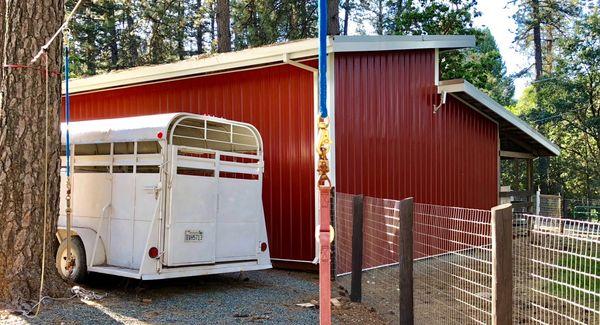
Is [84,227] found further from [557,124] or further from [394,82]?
[557,124]

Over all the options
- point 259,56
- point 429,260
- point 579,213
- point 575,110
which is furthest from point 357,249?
point 575,110

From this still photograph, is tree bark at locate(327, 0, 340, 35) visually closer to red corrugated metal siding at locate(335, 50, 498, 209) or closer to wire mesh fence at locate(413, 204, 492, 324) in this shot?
red corrugated metal siding at locate(335, 50, 498, 209)

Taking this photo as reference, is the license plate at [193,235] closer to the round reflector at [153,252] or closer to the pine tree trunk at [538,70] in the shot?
the round reflector at [153,252]

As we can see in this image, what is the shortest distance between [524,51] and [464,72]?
2282 cm

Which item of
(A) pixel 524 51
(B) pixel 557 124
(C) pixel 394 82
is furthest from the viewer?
(A) pixel 524 51

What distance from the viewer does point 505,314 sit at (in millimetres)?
3355

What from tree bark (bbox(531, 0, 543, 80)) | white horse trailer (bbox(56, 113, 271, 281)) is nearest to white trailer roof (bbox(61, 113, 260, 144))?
white horse trailer (bbox(56, 113, 271, 281))

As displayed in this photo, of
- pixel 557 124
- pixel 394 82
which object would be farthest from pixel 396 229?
Result: pixel 557 124

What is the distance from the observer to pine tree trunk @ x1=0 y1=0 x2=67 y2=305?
5.82 m

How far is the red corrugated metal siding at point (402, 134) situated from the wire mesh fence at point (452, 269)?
2.82 m

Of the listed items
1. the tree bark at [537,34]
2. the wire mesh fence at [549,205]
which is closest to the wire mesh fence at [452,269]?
the wire mesh fence at [549,205]

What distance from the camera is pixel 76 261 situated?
707cm

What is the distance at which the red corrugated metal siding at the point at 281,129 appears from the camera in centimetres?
945

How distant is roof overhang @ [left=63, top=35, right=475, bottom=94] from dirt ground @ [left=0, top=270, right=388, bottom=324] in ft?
12.1
